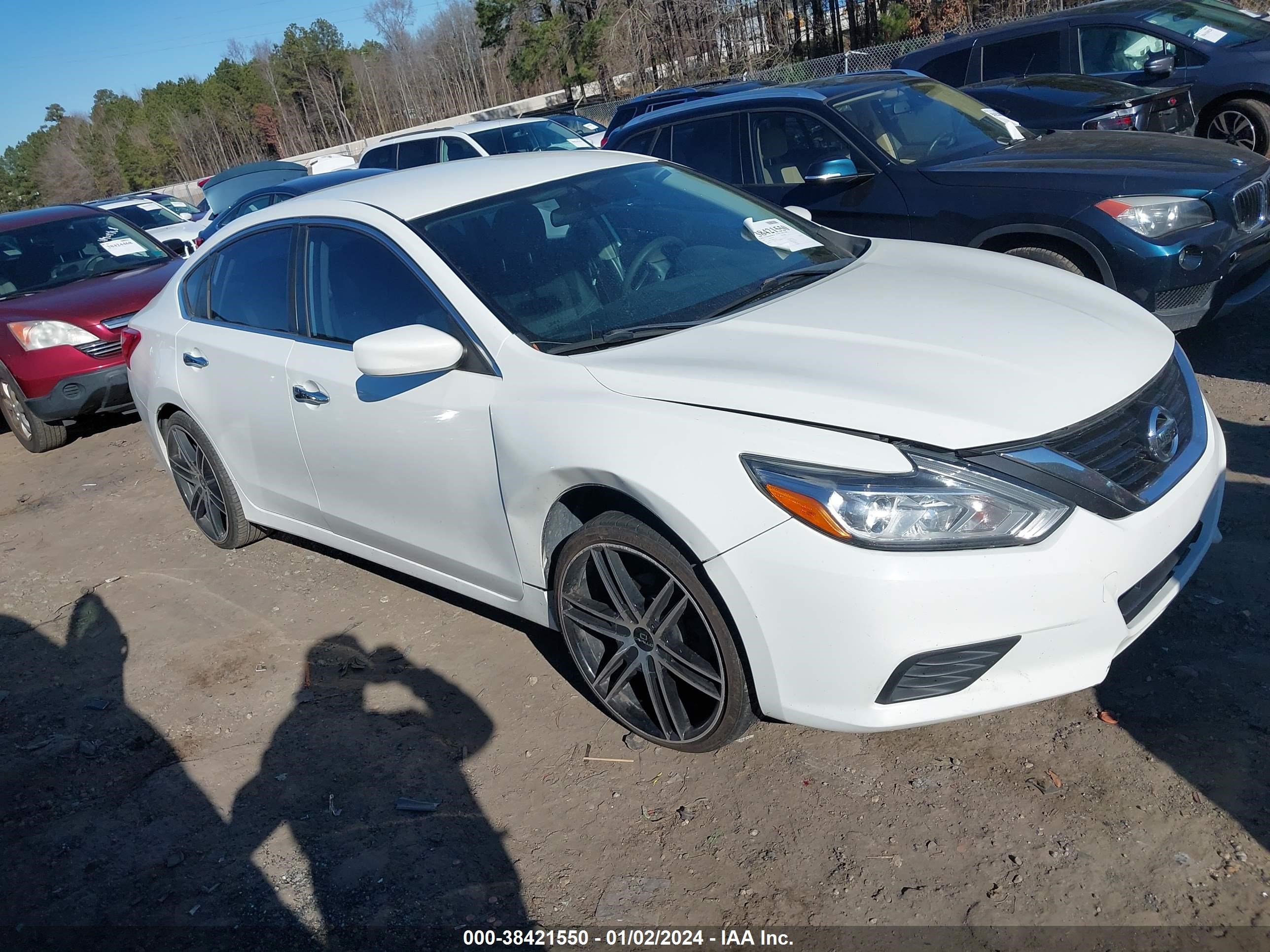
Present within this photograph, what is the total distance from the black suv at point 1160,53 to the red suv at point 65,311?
7637 millimetres

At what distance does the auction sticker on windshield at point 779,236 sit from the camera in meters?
3.91

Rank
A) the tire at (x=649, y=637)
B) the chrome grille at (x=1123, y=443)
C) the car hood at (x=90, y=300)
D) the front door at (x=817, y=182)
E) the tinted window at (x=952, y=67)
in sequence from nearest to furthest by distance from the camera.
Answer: the chrome grille at (x=1123, y=443) < the tire at (x=649, y=637) < the front door at (x=817, y=182) < the car hood at (x=90, y=300) < the tinted window at (x=952, y=67)

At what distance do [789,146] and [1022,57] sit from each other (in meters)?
4.41

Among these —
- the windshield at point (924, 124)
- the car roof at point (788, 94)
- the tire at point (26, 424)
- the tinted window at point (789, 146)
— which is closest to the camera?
the windshield at point (924, 124)

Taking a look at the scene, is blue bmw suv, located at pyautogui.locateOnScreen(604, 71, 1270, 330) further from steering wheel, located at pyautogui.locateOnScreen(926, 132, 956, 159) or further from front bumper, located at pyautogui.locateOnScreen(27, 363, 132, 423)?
front bumper, located at pyautogui.locateOnScreen(27, 363, 132, 423)

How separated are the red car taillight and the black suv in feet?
25.4

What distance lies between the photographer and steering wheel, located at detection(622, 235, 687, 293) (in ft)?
11.7

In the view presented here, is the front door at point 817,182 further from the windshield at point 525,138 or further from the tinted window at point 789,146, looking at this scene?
the windshield at point 525,138

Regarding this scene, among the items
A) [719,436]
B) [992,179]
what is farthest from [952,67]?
[719,436]

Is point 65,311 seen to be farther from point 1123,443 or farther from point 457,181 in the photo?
point 1123,443

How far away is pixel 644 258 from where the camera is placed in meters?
3.70

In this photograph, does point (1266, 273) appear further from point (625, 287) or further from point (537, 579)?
point (537, 579)

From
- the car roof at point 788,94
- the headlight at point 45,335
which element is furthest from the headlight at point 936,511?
the headlight at point 45,335

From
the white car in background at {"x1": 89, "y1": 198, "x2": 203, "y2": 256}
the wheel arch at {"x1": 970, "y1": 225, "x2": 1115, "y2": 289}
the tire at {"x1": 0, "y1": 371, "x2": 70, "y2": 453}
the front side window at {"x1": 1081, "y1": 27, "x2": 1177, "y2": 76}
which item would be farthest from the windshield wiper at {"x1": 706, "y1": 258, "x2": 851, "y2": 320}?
the white car in background at {"x1": 89, "y1": 198, "x2": 203, "y2": 256}
